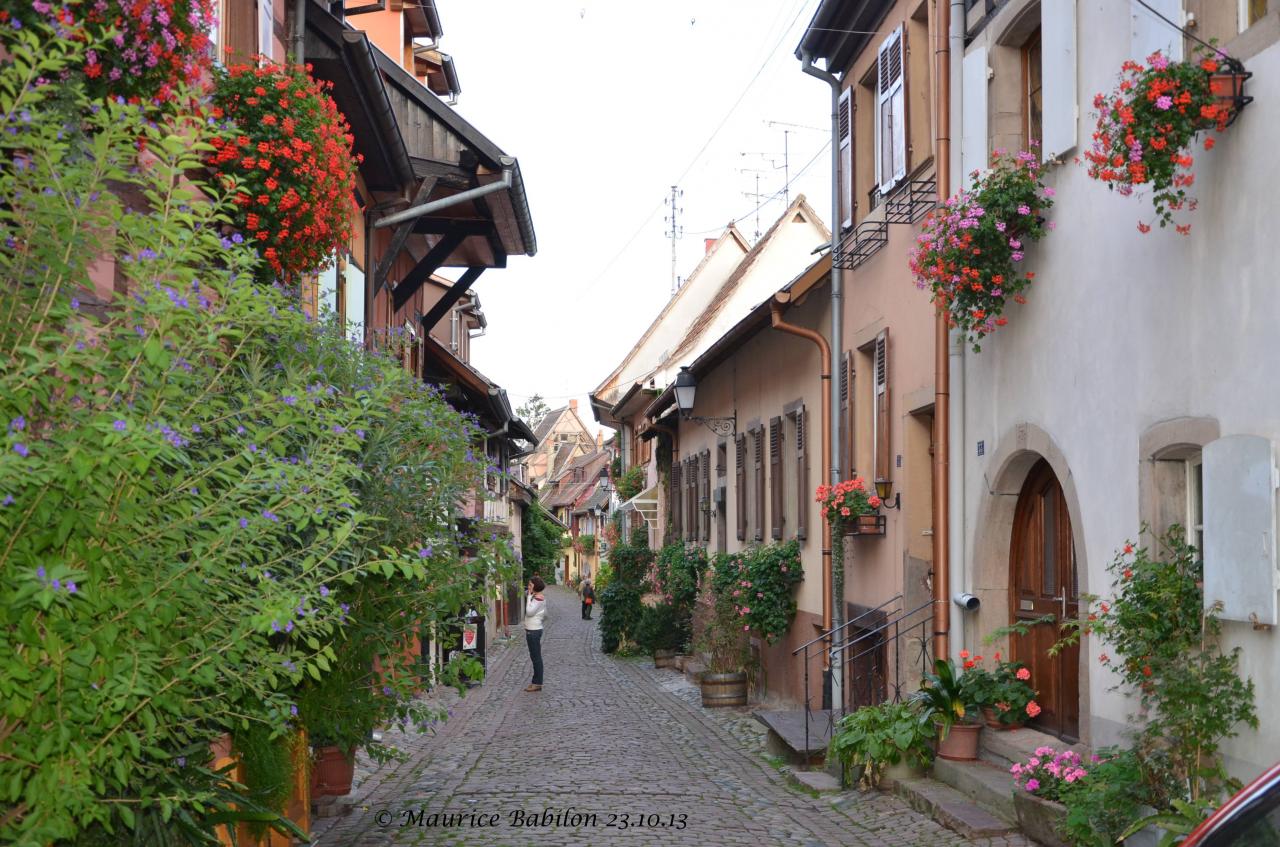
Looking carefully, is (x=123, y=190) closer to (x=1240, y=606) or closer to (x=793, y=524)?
(x=1240, y=606)

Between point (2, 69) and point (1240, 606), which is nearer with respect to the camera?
point (2, 69)

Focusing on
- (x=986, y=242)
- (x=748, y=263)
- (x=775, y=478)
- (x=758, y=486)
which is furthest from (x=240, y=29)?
(x=748, y=263)

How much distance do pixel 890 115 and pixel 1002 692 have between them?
557 cm

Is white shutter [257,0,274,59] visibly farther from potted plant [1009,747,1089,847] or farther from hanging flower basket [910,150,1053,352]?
potted plant [1009,747,1089,847]

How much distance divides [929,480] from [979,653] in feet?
6.57

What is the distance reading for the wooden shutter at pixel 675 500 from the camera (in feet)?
90.3

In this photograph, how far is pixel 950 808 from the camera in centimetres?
909

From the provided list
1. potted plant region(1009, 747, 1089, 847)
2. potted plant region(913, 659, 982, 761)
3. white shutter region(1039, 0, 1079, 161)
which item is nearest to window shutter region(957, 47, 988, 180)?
white shutter region(1039, 0, 1079, 161)

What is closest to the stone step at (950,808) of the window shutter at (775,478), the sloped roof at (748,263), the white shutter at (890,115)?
the white shutter at (890,115)

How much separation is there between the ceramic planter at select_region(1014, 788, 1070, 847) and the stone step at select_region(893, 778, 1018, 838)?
0.66ft

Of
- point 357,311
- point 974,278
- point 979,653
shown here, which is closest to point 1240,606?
point 974,278

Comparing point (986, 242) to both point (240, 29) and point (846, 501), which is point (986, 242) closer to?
point (846, 501)

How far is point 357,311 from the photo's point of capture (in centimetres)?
1362

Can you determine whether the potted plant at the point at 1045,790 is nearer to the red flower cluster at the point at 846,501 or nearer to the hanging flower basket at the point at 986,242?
the hanging flower basket at the point at 986,242
